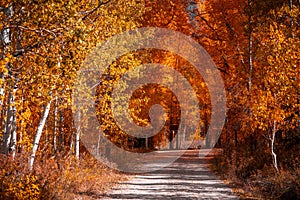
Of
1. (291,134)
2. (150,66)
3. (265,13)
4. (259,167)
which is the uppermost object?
(265,13)

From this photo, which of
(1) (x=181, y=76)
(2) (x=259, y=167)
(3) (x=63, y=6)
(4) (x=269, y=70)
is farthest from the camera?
(1) (x=181, y=76)

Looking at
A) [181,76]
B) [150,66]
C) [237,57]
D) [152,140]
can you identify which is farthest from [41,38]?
[152,140]

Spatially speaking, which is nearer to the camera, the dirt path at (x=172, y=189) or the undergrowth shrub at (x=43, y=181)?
the undergrowth shrub at (x=43, y=181)

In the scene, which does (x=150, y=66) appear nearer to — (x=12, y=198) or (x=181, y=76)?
(x=181, y=76)

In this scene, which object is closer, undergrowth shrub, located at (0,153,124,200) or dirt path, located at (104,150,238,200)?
undergrowth shrub, located at (0,153,124,200)

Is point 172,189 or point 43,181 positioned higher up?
point 43,181

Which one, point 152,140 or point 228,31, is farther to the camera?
point 152,140

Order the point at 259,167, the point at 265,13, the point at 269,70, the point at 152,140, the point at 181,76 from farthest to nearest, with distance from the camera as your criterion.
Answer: the point at 152,140, the point at 181,76, the point at 265,13, the point at 259,167, the point at 269,70

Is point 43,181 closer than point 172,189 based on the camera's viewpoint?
Yes

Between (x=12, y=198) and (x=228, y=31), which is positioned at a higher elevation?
(x=228, y=31)

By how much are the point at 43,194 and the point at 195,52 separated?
2388 centimetres

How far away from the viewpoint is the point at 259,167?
19969 mm

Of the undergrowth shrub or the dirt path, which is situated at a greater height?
the undergrowth shrub

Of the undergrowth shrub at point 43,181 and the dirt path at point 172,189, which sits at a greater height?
the undergrowth shrub at point 43,181
